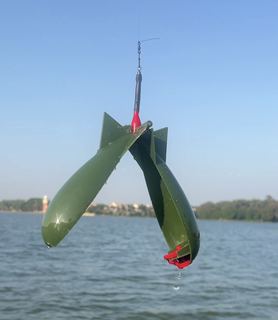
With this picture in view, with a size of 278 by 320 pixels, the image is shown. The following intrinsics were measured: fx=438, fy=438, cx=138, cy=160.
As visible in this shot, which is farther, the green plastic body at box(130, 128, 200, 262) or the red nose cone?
the red nose cone

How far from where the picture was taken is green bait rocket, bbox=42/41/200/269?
6.19 metres

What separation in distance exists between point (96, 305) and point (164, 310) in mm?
2871

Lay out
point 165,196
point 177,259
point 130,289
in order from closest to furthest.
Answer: point 177,259
point 165,196
point 130,289

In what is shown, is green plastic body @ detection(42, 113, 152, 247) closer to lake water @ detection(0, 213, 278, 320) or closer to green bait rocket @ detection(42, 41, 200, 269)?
green bait rocket @ detection(42, 41, 200, 269)

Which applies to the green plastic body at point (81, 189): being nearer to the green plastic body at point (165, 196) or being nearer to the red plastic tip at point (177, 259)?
the green plastic body at point (165, 196)

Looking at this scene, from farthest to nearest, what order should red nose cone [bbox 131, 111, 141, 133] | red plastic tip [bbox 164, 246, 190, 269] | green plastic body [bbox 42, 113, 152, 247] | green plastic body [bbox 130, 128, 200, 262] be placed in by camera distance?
red nose cone [bbox 131, 111, 141, 133] → red plastic tip [bbox 164, 246, 190, 269] → green plastic body [bbox 130, 128, 200, 262] → green plastic body [bbox 42, 113, 152, 247]

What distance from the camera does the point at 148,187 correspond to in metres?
7.41

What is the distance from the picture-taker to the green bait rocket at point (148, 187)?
6.19m

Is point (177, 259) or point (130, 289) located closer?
point (177, 259)

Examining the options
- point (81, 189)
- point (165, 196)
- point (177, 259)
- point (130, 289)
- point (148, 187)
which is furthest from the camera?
point (130, 289)

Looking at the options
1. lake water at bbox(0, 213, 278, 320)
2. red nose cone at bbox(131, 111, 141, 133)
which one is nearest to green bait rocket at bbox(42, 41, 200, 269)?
red nose cone at bbox(131, 111, 141, 133)

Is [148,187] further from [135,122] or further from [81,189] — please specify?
[81,189]

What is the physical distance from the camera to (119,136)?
723cm

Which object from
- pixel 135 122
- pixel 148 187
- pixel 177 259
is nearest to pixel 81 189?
pixel 148 187
